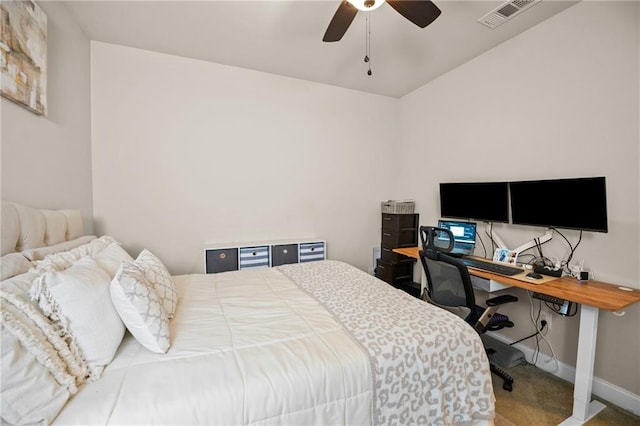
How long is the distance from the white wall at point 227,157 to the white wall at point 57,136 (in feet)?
0.70

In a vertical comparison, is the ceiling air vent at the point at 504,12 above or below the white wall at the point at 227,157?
above

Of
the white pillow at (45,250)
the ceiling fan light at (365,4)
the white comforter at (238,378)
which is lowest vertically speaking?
the white comforter at (238,378)

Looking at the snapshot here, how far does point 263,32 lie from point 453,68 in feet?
6.73

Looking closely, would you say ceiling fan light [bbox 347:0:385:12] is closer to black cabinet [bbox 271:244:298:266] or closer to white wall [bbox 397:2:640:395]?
white wall [bbox 397:2:640:395]

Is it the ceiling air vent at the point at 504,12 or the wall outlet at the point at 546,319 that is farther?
the wall outlet at the point at 546,319

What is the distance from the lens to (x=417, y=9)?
1566 millimetres

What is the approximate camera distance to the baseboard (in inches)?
68.7

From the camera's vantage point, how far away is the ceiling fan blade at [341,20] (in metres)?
1.62

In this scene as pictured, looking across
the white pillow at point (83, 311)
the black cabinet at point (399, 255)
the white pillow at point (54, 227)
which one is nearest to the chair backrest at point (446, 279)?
the black cabinet at point (399, 255)

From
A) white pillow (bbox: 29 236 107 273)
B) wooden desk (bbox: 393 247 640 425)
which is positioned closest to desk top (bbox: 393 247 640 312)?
wooden desk (bbox: 393 247 640 425)

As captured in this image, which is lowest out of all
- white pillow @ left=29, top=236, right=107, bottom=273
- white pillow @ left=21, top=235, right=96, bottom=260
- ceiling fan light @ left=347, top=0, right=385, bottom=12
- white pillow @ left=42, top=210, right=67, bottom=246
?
white pillow @ left=29, top=236, right=107, bottom=273

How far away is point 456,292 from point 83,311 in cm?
207

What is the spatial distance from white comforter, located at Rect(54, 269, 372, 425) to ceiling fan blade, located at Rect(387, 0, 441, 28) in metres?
1.80

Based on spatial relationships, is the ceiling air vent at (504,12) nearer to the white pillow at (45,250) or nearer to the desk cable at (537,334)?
the desk cable at (537,334)
